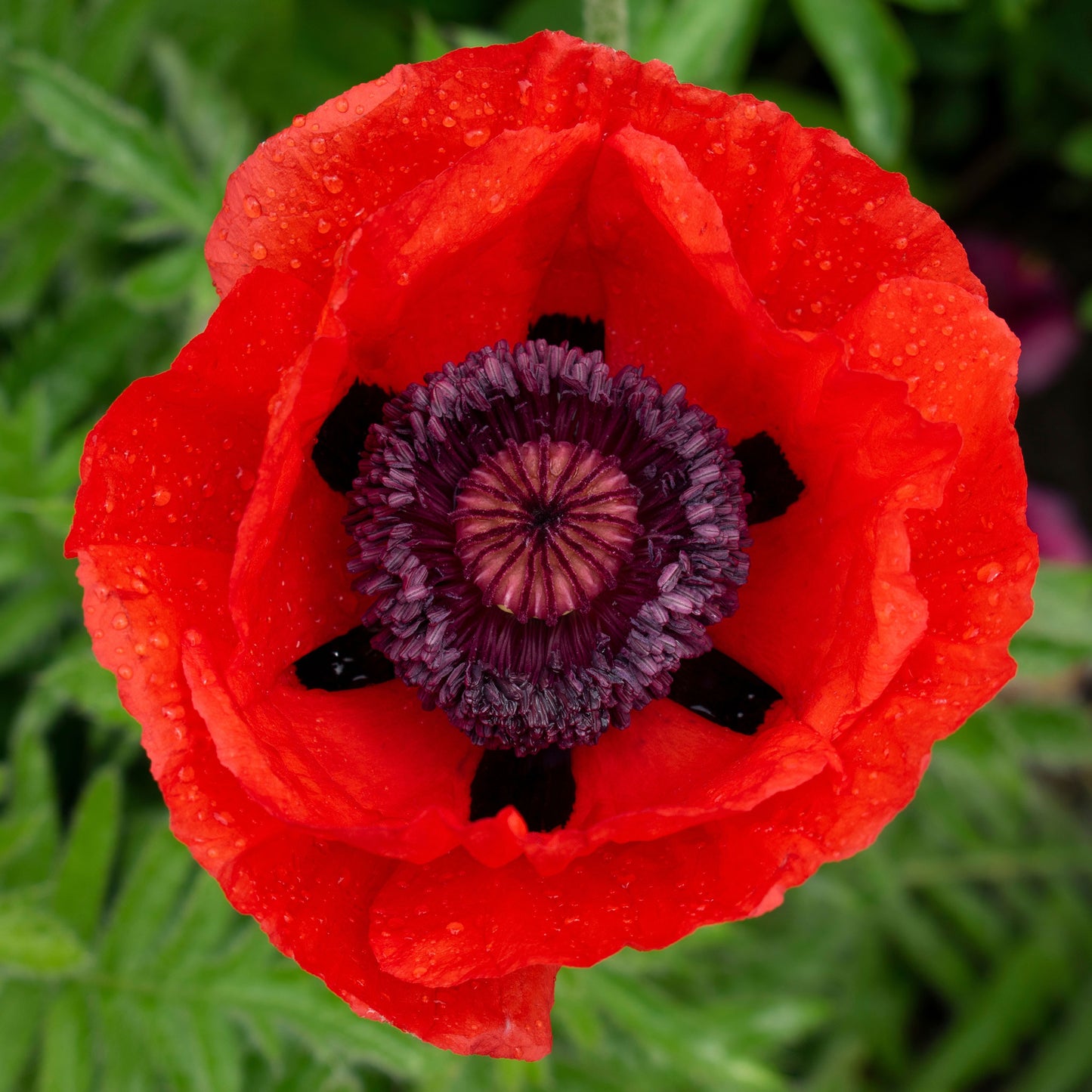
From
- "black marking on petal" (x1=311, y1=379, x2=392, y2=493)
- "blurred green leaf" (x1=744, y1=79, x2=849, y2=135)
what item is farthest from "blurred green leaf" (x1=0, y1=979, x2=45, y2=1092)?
"blurred green leaf" (x1=744, y1=79, x2=849, y2=135)

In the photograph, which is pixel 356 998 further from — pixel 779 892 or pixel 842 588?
pixel 842 588

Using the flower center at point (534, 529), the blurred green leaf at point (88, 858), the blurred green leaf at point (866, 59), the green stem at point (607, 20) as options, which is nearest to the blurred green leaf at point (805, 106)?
the blurred green leaf at point (866, 59)

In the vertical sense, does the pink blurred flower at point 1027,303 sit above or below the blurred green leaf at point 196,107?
above

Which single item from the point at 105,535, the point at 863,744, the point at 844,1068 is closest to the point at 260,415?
the point at 105,535

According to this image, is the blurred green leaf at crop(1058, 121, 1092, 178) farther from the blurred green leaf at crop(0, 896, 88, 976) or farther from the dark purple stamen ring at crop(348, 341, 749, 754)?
the blurred green leaf at crop(0, 896, 88, 976)

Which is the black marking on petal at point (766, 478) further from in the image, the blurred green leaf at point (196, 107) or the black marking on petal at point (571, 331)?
the blurred green leaf at point (196, 107)

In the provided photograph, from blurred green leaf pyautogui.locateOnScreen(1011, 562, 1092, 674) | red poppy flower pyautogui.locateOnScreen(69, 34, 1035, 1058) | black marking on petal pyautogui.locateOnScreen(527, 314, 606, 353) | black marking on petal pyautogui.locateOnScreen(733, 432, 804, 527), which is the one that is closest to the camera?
red poppy flower pyautogui.locateOnScreen(69, 34, 1035, 1058)

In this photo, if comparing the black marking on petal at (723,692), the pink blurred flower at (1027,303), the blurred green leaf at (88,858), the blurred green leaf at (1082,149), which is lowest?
the blurred green leaf at (88,858)

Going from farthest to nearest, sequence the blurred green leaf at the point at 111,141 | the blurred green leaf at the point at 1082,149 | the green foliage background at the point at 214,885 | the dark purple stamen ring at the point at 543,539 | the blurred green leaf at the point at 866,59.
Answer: the blurred green leaf at the point at 1082,149 < the blurred green leaf at the point at 866,59 < the blurred green leaf at the point at 111,141 < the green foliage background at the point at 214,885 < the dark purple stamen ring at the point at 543,539
